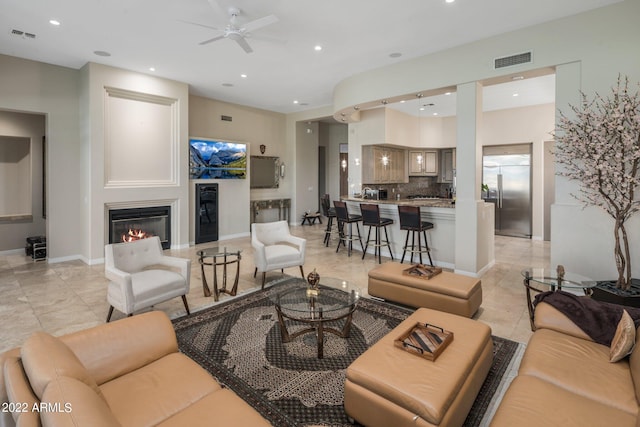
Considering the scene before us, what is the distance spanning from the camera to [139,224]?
664cm

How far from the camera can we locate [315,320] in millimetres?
2750

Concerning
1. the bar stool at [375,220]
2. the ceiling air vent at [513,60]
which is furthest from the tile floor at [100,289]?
the ceiling air vent at [513,60]

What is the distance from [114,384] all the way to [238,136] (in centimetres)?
782

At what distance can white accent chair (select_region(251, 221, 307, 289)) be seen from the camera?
454cm

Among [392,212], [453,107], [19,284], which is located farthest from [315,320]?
[453,107]

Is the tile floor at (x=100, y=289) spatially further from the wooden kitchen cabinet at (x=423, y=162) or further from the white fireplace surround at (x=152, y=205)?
the wooden kitchen cabinet at (x=423, y=162)

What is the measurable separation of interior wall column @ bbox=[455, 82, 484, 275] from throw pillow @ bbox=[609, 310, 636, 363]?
3063 millimetres

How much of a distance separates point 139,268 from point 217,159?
15.4 feet

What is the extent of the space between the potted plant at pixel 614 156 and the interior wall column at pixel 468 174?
1239 mm

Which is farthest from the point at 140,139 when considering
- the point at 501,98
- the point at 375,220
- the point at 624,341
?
the point at 501,98

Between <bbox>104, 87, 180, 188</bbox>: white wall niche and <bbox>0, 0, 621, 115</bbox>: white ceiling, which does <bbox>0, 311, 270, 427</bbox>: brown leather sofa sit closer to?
<bbox>0, 0, 621, 115</bbox>: white ceiling

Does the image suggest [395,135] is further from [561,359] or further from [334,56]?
[561,359]

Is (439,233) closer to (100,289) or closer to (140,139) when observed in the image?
(100,289)

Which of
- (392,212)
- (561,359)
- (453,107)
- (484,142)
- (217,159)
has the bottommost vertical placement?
(561,359)
